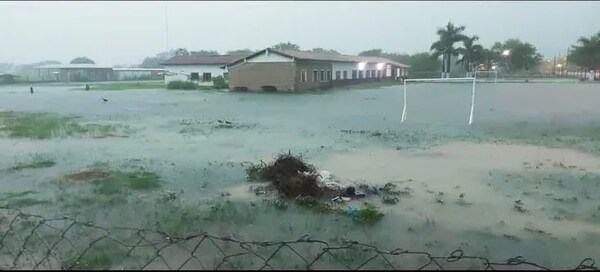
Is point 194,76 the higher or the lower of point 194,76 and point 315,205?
the higher

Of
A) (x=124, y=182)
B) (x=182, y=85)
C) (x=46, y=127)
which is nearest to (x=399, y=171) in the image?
(x=124, y=182)

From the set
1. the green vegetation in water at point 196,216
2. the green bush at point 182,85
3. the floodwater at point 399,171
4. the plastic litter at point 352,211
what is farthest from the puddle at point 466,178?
the green bush at point 182,85

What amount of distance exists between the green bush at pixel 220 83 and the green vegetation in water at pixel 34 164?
22.6 metres

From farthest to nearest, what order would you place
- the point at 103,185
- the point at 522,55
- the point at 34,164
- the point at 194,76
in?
the point at 522,55, the point at 194,76, the point at 34,164, the point at 103,185

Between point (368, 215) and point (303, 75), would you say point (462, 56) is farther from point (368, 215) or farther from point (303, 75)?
point (368, 215)

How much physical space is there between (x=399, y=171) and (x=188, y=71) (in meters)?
29.0

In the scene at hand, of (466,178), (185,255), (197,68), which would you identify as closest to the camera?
(185,255)

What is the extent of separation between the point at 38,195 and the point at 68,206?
2.32 ft

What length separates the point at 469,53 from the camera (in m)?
43.9

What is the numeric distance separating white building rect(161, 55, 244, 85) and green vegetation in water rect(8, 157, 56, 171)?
81.7ft

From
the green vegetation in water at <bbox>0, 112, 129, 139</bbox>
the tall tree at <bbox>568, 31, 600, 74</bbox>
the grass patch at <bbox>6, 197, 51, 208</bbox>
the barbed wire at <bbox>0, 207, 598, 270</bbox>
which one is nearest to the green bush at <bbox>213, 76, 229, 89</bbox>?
the green vegetation in water at <bbox>0, 112, 129, 139</bbox>

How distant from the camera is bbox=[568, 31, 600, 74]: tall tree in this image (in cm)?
2983

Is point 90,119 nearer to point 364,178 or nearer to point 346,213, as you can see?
point 364,178

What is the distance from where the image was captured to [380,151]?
8258 mm
